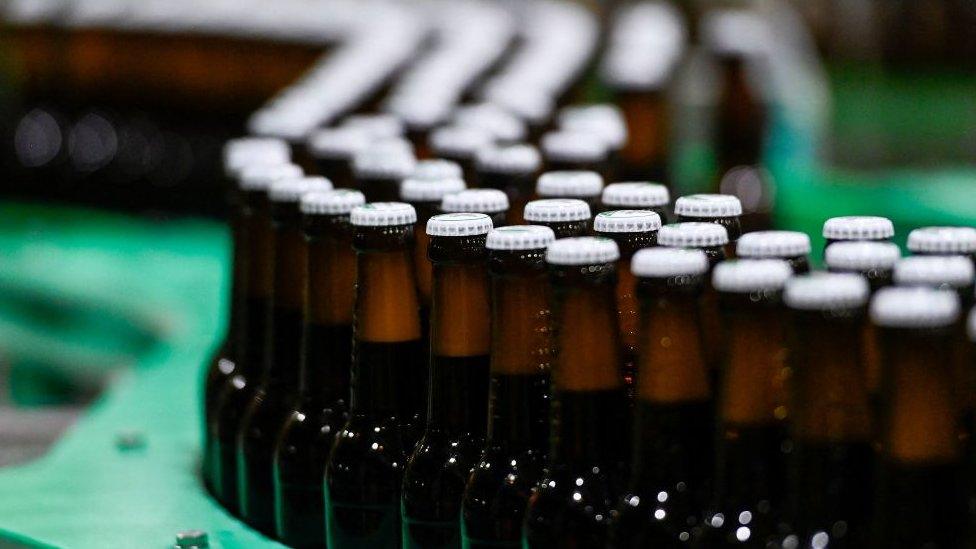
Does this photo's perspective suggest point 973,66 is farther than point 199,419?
Yes

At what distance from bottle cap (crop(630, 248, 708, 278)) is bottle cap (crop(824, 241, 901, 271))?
119 millimetres

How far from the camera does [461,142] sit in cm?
216

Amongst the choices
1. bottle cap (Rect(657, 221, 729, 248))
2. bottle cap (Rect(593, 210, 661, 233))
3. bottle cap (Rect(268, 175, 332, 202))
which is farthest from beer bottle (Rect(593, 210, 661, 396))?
bottle cap (Rect(268, 175, 332, 202))

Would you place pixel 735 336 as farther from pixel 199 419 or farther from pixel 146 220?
pixel 146 220

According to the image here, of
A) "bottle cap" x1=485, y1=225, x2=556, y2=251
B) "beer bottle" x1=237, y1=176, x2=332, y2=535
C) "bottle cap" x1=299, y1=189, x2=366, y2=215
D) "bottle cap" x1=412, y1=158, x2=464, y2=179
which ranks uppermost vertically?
"bottle cap" x1=412, y1=158, x2=464, y2=179

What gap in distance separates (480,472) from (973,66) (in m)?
4.58

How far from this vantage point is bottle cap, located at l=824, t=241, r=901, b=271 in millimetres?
1180

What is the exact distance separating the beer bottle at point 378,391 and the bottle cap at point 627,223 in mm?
188

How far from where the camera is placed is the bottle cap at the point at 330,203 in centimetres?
154

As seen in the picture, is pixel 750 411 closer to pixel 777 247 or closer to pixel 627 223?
pixel 777 247

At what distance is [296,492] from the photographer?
152 centimetres

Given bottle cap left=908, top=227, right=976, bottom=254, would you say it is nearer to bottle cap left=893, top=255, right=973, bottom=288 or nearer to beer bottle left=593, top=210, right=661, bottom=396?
bottle cap left=893, top=255, right=973, bottom=288

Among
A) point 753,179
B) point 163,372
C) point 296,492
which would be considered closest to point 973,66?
point 753,179

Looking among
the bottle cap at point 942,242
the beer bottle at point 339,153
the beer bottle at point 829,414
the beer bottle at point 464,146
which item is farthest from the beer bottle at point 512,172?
the beer bottle at point 829,414
